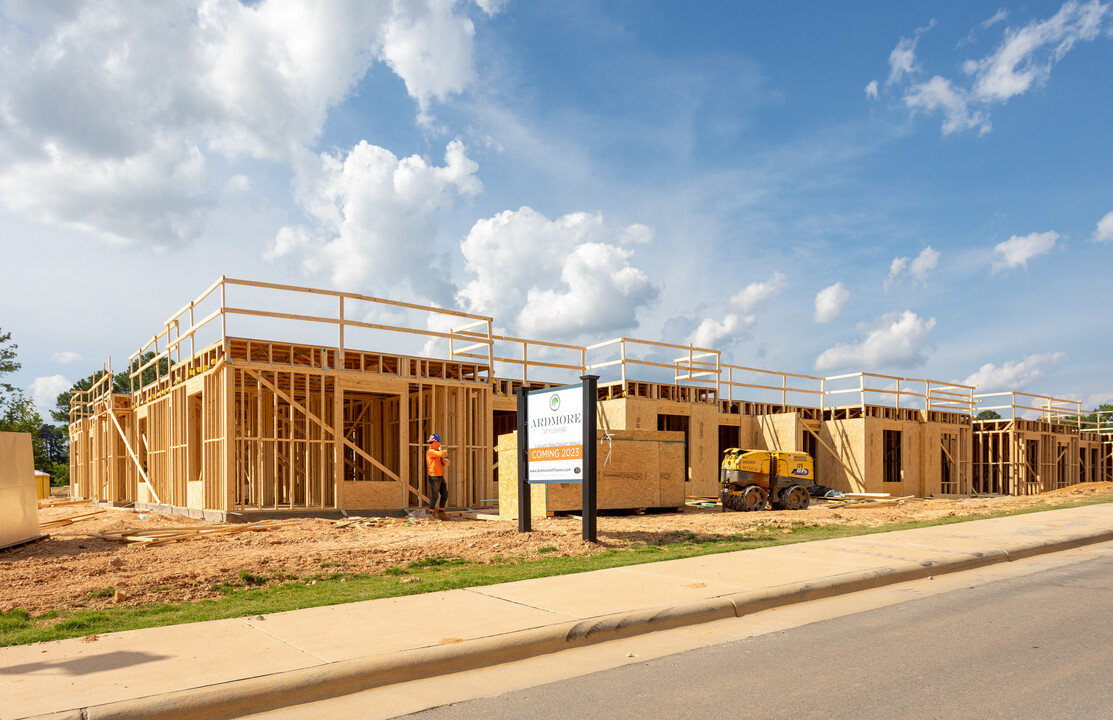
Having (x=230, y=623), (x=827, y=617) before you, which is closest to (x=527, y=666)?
(x=230, y=623)

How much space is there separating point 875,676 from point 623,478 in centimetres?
1300

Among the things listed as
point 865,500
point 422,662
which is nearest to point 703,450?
point 865,500

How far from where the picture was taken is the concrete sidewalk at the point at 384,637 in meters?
5.16

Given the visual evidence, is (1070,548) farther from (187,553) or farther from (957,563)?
(187,553)

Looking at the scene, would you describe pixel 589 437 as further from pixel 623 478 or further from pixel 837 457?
pixel 837 457

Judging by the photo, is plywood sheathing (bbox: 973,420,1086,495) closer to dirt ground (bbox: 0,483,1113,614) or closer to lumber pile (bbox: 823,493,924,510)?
lumber pile (bbox: 823,493,924,510)

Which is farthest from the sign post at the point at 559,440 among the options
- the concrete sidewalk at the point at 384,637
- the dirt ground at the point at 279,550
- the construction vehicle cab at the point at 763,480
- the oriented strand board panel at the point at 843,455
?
the oriented strand board panel at the point at 843,455

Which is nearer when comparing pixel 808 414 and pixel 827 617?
pixel 827 617

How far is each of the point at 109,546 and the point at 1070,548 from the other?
1537 cm

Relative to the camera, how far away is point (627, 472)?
1875 centimetres

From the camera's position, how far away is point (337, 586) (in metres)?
9.13

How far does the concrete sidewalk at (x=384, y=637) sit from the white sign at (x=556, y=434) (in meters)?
2.44

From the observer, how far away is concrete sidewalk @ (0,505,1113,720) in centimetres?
516

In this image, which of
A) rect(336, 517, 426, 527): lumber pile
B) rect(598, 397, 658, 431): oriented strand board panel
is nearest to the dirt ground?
rect(336, 517, 426, 527): lumber pile
